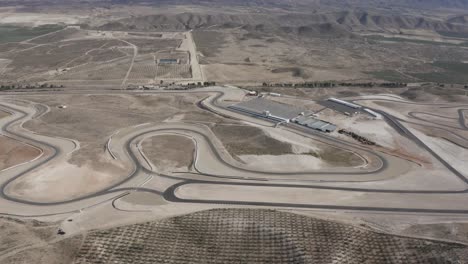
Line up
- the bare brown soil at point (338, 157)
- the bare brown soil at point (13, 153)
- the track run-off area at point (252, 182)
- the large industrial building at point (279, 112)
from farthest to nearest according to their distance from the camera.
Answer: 1. the large industrial building at point (279, 112)
2. the bare brown soil at point (338, 157)
3. the bare brown soil at point (13, 153)
4. the track run-off area at point (252, 182)

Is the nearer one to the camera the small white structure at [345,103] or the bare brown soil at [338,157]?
the bare brown soil at [338,157]

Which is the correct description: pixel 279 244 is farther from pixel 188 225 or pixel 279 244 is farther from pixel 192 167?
pixel 192 167

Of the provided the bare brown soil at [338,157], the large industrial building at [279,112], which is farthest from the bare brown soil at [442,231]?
the large industrial building at [279,112]

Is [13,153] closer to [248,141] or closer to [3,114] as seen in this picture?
[3,114]

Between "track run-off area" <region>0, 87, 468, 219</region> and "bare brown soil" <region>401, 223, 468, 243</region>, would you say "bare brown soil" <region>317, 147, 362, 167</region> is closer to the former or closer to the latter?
"track run-off area" <region>0, 87, 468, 219</region>

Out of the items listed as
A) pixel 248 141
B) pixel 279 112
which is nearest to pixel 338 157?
pixel 248 141

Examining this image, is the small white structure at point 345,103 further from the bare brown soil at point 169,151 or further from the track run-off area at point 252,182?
the bare brown soil at point 169,151

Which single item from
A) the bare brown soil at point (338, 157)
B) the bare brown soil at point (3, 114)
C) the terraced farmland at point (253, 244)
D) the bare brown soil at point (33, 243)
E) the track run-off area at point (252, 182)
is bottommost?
the bare brown soil at point (33, 243)
